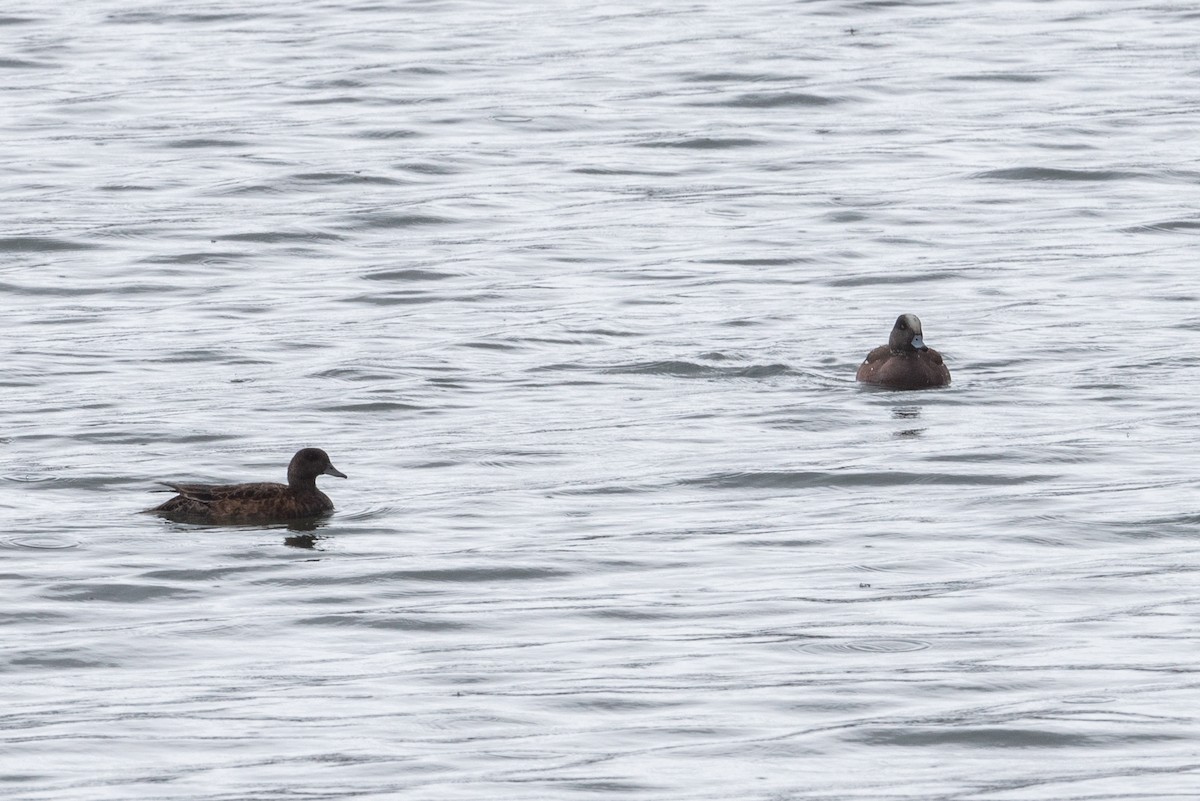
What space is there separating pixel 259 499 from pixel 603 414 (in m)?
3.72

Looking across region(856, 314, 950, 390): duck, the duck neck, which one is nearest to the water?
region(856, 314, 950, 390): duck

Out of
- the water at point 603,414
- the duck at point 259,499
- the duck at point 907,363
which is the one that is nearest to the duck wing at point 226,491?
the duck at point 259,499

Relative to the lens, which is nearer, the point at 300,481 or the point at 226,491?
the point at 226,491

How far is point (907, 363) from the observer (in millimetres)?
18953

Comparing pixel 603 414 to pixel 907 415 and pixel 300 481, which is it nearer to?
pixel 907 415

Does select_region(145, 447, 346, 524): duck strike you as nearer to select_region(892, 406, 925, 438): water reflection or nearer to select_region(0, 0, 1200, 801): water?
select_region(0, 0, 1200, 801): water

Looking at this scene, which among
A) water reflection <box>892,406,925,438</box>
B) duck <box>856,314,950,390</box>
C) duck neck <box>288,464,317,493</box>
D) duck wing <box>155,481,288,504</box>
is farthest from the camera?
duck <box>856,314,950,390</box>

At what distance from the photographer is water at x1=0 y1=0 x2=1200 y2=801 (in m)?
11.0

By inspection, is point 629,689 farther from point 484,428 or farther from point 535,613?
point 484,428

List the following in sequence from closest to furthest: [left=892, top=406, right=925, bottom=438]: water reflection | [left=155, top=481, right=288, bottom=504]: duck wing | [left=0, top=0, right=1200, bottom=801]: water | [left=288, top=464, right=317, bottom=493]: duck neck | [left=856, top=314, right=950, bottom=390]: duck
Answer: [left=0, top=0, right=1200, bottom=801]: water → [left=155, top=481, right=288, bottom=504]: duck wing → [left=288, top=464, right=317, bottom=493]: duck neck → [left=892, top=406, right=925, bottom=438]: water reflection → [left=856, top=314, right=950, bottom=390]: duck

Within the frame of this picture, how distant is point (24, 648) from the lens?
40.7ft

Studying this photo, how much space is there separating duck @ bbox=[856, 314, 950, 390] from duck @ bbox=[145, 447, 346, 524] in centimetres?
511

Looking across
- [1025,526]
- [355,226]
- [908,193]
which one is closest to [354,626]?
[1025,526]

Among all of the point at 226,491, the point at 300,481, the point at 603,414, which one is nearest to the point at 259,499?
the point at 226,491
